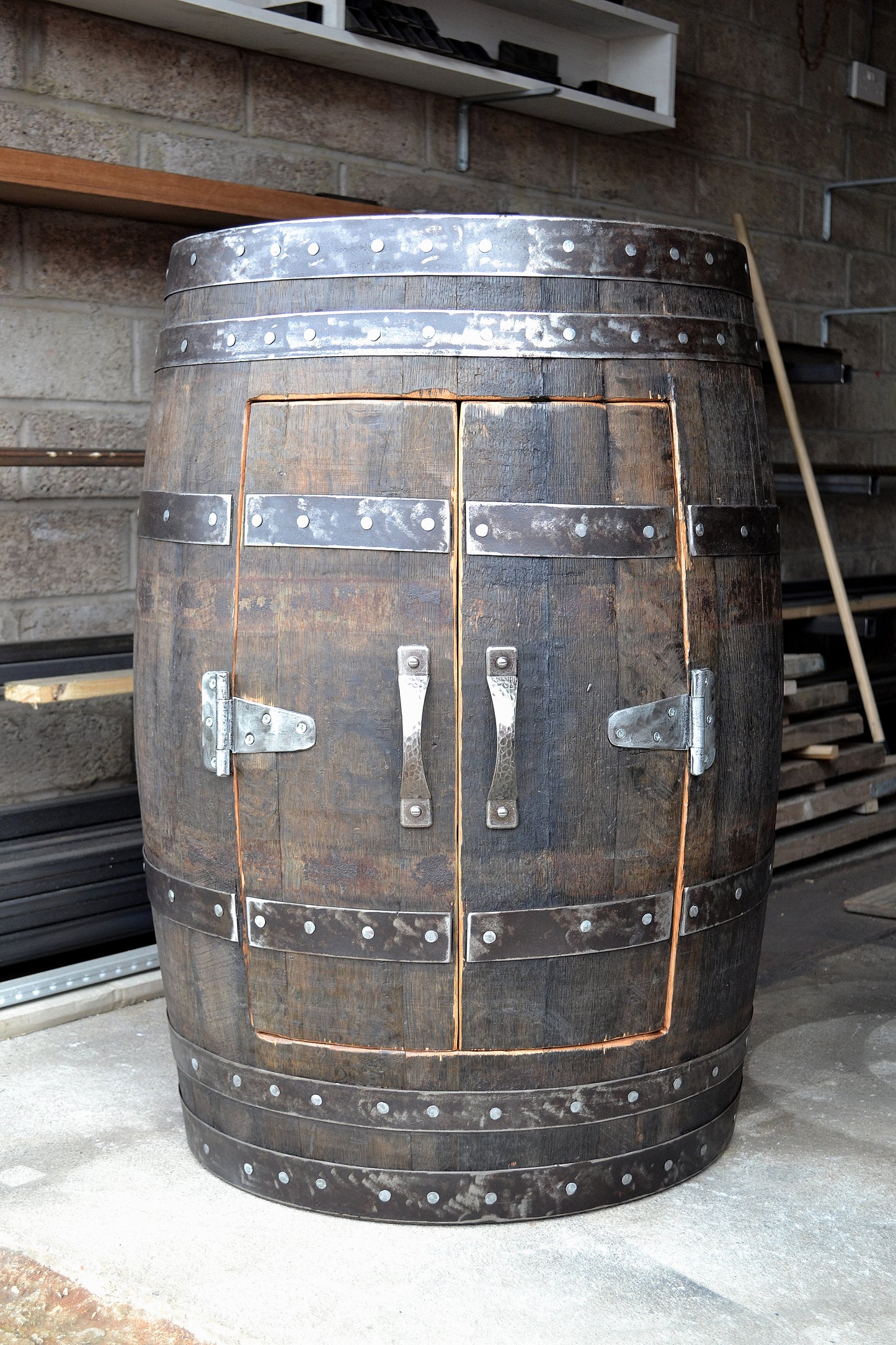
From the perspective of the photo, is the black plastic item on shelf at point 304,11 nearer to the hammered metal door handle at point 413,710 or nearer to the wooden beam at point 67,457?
the wooden beam at point 67,457

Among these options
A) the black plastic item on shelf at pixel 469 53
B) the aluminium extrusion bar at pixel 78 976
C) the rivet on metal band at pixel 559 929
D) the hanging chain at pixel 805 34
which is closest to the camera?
the rivet on metal band at pixel 559 929

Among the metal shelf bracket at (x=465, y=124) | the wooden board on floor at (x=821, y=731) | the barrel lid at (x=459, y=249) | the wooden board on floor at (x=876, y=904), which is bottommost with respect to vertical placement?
the wooden board on floor at (x=876, y=904)

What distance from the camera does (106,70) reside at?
3.00 metres

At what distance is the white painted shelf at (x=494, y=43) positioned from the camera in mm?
2994

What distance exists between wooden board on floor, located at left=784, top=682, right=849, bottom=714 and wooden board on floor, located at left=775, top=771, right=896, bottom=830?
233 mm

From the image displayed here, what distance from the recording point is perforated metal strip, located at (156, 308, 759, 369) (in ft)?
6.02

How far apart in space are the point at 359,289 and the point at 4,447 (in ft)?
3.95

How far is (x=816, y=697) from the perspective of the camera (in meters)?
4.22

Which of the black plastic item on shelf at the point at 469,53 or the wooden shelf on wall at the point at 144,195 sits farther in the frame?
the black plastic item on shelf at the point at 469,53

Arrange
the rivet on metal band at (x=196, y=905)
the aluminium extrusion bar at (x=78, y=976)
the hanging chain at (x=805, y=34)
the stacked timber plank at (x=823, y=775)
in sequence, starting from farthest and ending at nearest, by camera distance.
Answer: the hanging chain at (x=805, y=34) < the stacked timber plank at (x=823, y=775) < the aluminium extrusion bar at (x=78, y=976) < the rivet on metal band at (x=196, y=905)

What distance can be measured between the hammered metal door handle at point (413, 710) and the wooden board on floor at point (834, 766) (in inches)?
86.6

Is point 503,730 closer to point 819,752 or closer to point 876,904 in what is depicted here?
point 876,904

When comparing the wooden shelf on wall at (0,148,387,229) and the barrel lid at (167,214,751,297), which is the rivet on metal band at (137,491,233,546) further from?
the wooden shelf on wall at (0,148,387,229)

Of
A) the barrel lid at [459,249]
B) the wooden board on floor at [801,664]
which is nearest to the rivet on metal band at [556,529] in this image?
the barrel lid at [459,249]
